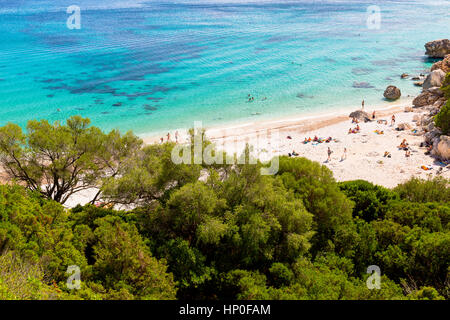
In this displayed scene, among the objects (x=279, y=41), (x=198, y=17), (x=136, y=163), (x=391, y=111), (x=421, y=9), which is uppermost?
(x=421, y=9)

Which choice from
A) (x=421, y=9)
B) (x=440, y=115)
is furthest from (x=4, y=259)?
(x=421, y=9)

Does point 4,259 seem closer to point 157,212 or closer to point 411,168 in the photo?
A: point 157,212

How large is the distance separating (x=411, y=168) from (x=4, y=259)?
27290 mm

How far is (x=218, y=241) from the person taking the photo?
13352 mm

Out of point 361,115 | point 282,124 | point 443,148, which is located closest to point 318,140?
point 282,124

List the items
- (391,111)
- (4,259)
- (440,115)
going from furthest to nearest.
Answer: (391,111) < (440,115) < (4,259)

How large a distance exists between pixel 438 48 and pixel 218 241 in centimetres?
6714

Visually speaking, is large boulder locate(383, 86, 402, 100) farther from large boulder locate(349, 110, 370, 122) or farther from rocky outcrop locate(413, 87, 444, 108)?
large boulder locate(349, 110, 370, 122)

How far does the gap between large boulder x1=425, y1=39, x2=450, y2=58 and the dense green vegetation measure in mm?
57935

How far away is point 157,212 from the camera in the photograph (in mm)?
14617

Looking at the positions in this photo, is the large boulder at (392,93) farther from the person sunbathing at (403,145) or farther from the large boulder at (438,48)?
the large boulder at (438,48)

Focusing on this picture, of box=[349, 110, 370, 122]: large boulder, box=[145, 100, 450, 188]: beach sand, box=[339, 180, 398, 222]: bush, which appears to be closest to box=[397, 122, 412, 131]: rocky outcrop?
box=[145, 100, 450, 188]: beach sand

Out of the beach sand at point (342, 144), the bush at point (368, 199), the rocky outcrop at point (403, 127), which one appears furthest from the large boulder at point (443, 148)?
the bush at point (368, 199)
